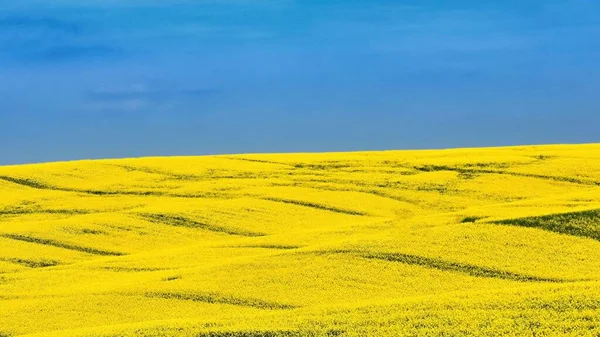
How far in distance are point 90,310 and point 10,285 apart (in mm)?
6641

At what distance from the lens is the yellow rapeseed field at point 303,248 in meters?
18.5

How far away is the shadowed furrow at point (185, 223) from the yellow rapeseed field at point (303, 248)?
0.29 feet

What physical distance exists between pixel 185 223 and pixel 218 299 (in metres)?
14.8

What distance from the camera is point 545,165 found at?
48.9 m

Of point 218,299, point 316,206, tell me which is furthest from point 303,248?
point 316,206

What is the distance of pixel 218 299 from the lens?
75.7ft

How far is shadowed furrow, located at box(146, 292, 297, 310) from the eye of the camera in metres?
22.3

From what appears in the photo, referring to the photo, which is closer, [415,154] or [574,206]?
[574,206]

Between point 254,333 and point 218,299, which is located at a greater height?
point 254,333

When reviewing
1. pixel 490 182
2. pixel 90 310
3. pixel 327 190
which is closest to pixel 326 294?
pixel 90 310

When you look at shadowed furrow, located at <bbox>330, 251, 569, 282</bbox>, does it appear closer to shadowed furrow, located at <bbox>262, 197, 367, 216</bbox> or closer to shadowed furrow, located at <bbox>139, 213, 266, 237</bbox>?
shadowed furrow, located at <bbox>139, 213, 266, 237</bbox>

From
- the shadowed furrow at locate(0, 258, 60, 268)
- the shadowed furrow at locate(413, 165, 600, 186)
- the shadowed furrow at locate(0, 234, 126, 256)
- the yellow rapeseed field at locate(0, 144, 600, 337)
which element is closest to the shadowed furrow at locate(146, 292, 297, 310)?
the yellow rapeseed field at locate(0, 144, 600, 337)

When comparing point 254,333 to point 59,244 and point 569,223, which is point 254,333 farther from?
point 59,244

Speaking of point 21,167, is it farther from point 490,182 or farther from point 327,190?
point 490,182
